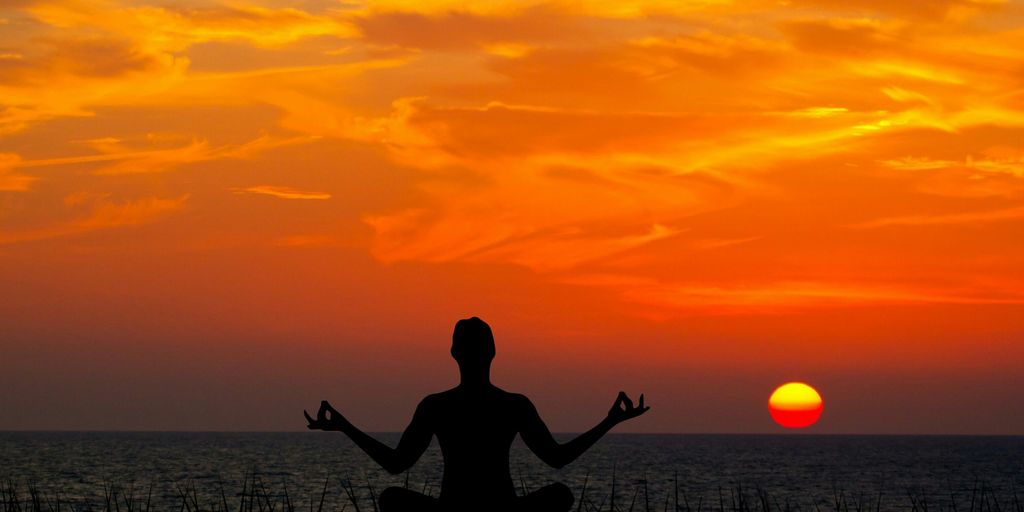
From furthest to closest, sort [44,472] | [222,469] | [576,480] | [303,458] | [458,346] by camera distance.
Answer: [303,458]
[222,469]
[44,472]
[576,480]
[458,346]

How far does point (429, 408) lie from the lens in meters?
9.02

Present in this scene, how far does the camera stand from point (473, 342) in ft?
29.0

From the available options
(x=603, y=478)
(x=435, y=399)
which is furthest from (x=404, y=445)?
(x=603, y=478)

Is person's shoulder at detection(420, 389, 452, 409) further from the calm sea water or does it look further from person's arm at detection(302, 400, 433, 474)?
the calm sea water

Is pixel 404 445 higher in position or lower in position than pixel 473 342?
lower

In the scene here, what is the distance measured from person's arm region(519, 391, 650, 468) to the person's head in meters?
0.44

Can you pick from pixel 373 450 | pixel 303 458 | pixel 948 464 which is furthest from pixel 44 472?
pixel 373 450

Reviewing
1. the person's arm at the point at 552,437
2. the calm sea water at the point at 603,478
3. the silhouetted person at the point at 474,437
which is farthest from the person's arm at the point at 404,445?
the calm sea water at the point at 603,478

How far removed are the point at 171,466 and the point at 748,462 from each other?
209 ft

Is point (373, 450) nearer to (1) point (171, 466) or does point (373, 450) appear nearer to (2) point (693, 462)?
(1) point (171, 466)

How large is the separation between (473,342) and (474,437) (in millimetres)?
634

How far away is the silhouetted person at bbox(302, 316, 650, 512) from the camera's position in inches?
350

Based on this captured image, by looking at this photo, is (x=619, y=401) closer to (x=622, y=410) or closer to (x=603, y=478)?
(x=622, y=410)

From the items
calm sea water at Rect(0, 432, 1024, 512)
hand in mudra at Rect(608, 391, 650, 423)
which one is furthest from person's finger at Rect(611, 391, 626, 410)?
calm sea water at Rect(0, 432, 1024, 512)
